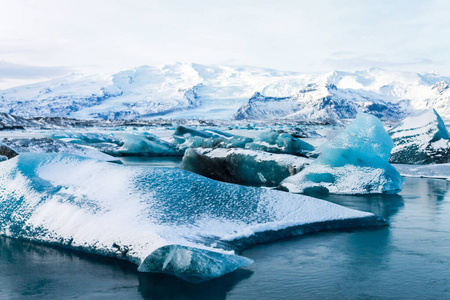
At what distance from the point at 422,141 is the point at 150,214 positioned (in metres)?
9.47

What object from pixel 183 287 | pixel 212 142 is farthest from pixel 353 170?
pixel 212 142

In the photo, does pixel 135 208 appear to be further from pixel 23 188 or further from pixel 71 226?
A: pixel 23 188

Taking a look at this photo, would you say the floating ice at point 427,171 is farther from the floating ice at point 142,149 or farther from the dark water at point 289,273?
the floating ice at point 142,149

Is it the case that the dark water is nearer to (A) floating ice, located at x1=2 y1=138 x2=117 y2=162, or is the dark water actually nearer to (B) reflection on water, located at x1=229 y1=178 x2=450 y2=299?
(B) reflection on water, located at x1=229 y1=178 x2=450 y2=299

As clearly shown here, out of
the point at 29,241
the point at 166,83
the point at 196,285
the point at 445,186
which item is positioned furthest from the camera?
the point at 166,83

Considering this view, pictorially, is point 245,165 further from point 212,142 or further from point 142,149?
point 142,149

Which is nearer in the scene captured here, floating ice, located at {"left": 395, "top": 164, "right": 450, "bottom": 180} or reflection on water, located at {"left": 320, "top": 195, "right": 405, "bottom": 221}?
reflection on water, located at {"left": 320, "top": 195, "right": 405, "bottom": 221}

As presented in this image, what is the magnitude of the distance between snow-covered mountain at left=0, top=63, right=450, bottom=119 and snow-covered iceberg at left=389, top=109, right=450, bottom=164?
116 m

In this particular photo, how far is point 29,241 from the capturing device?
4238 mm

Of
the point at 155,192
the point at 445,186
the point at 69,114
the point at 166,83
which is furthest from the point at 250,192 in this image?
the point at 166,83

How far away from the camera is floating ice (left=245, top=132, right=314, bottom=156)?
536 inches

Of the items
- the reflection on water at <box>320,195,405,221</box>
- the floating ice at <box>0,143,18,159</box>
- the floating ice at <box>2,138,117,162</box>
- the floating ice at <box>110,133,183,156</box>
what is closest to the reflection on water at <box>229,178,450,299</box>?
the reflection on water at <box>320,195,405,221</box>

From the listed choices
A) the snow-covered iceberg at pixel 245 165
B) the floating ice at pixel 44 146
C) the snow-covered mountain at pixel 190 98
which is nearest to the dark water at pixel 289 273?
the snow-covered iceberg at pixel 245 165

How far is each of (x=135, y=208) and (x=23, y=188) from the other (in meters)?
1.36
